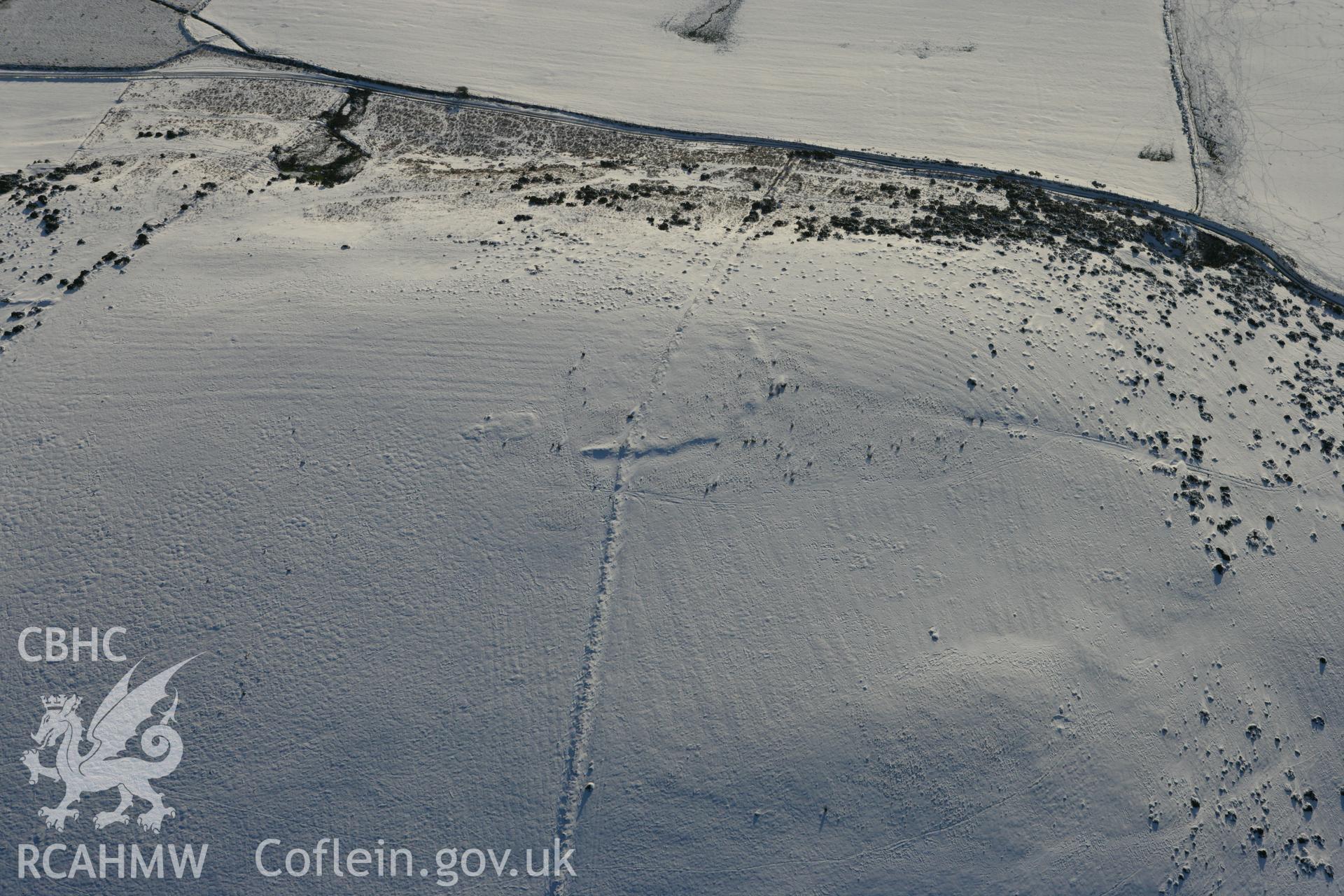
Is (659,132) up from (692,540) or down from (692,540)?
up

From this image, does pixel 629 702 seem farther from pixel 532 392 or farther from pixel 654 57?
pixel 654 57

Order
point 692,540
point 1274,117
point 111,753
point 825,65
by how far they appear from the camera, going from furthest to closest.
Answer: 1. point 825,65
2. point 1274,117
3. point 692,540
4. point 111,753

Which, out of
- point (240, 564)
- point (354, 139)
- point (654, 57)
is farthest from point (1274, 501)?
point (354, 139)

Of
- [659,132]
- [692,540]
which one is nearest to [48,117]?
[659,132]

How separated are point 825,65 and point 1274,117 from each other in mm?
22958

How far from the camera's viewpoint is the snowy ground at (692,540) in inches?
639

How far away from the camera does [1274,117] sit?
3756cm

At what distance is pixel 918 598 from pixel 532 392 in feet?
39.3

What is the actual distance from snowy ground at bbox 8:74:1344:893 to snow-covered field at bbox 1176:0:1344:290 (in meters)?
7.74

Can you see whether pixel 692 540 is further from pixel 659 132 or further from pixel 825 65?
pixel 825 65

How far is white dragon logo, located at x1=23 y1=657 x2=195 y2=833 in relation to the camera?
15.3m

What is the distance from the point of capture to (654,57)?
125 ft

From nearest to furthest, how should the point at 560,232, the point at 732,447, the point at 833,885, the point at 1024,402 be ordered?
the point at 833,885 → the point at 732,447 → the point at 1024,402 → the point at 560,232

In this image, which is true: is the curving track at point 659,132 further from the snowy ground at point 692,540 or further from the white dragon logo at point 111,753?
the white dragon logo at point 111,753
